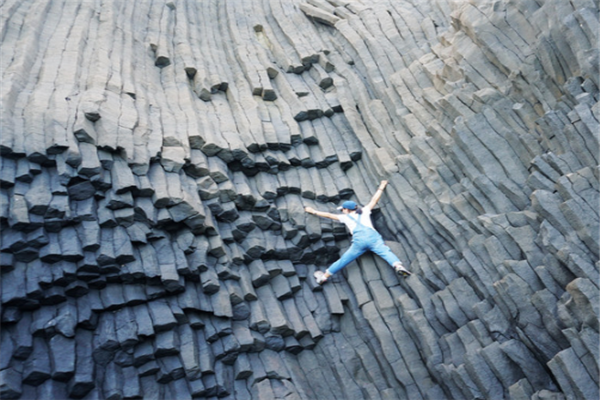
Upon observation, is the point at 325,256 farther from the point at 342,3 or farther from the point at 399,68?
the point at 342,3

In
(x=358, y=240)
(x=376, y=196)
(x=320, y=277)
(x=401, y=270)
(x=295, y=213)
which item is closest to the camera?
(x=401, y=270)

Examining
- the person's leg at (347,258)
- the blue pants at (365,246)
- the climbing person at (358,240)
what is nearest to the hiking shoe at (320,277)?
the climbing person at (358,240)

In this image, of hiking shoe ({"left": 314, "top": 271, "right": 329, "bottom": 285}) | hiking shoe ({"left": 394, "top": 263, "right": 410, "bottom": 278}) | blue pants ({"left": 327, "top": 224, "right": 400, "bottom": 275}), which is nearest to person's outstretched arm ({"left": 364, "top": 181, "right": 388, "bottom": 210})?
blue pants ({"left": 327, "top": 224, "right": 400, "bottom": 275})

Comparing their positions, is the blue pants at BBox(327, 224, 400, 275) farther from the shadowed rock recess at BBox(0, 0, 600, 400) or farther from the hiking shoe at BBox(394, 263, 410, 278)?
the shadowed rock recess at BBox(0, 0, 600, 400)

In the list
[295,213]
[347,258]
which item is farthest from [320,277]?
[295,213]

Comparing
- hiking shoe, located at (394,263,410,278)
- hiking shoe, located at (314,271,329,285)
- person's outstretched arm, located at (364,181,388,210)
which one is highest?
person's outstretched arm, located at (364,181,388,210)

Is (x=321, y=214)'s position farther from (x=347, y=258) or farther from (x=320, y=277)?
(x=320, y=277)

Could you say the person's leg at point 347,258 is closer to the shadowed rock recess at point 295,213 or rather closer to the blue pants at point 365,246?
the blue pants at point 365,246
